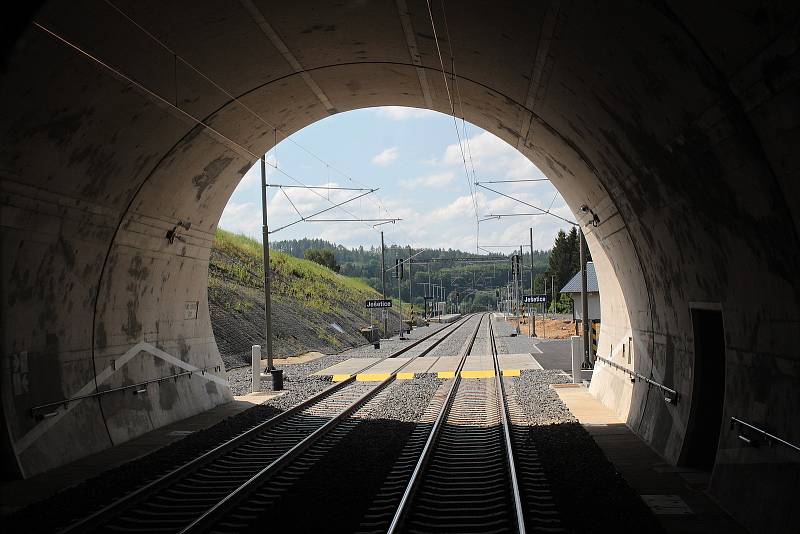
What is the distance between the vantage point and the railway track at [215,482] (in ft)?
28.2

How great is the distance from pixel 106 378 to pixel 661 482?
9158mm

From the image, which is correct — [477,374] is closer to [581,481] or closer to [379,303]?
[581,481]

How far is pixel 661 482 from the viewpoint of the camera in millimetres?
10102

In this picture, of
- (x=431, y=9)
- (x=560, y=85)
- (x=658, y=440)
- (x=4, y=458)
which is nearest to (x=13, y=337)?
(x=4, y=458)

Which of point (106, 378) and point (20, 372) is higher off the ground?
point (20, 372)

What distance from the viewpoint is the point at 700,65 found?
23.4 ft

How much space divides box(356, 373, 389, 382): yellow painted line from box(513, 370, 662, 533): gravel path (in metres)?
8.88

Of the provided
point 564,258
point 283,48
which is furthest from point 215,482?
point 564,258

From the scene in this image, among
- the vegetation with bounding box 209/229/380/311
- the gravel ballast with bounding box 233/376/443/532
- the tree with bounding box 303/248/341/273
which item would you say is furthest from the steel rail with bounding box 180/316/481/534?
A: the tree with bounding box 303/248/341/273

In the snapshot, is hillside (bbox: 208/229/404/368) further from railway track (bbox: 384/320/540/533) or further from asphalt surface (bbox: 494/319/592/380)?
railway track (bbox: 384/320/540/533)

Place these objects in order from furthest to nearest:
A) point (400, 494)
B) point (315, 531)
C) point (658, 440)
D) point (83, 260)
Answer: point (83, 260) → point (658, 440) → point (400, 494) → point (315, 531)

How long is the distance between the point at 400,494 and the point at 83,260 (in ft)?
22.4

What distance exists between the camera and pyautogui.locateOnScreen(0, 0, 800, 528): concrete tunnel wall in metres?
7.29

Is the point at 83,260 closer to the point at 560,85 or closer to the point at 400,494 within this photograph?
the point at 400,494
